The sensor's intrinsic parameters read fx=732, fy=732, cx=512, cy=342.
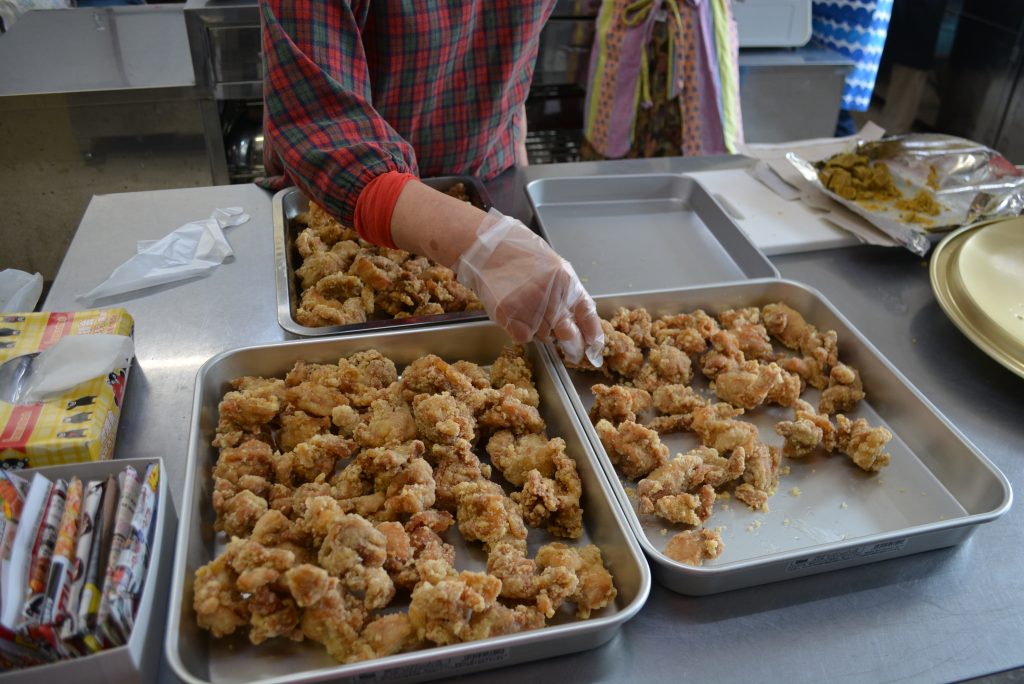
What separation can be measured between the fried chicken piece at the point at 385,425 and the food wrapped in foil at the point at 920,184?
1397 mm

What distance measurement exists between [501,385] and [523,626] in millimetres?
508

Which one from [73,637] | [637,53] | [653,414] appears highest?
[637,53]

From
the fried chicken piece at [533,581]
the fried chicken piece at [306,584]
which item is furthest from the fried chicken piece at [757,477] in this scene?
the fried chicken piece at [306,584]

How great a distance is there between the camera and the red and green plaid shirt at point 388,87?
1.45 m

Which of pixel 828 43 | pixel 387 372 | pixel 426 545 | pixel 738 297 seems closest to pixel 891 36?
pixel 828 43

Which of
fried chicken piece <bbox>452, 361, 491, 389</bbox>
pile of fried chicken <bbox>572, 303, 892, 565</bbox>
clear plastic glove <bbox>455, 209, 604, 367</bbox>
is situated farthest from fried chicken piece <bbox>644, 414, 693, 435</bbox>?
fried chicken piece <bbox>452, 361, 491, 389</bbox>

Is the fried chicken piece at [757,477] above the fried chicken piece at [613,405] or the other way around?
the other way around

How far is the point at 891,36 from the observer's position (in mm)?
4242

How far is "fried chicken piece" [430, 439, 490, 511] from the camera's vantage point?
1.18 meters

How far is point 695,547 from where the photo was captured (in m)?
1.11

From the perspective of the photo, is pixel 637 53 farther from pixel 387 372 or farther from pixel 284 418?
pixel 284 418

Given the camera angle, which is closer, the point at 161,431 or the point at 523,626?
the point at 523,626

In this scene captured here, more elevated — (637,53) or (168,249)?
(637,53)

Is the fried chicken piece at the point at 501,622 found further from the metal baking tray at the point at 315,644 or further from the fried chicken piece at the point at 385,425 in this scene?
the fried chicken piece at the point at 385,425
